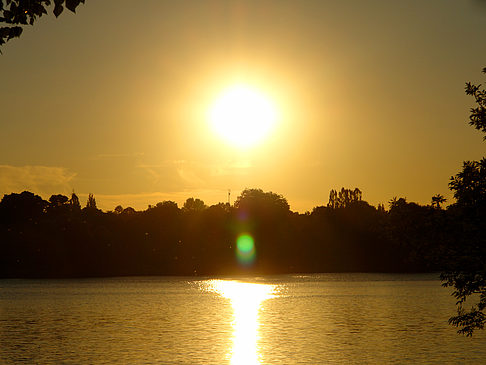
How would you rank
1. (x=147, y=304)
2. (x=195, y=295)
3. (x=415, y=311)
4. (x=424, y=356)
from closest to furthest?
(x=424, y=356) → (x=415, y=311) → (x=147, y=304) → (x=195, y=295)

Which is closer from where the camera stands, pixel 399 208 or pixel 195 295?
pixel 399 208

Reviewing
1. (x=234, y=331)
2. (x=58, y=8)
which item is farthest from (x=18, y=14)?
(x=234, y=331)

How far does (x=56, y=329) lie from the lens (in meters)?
74.5

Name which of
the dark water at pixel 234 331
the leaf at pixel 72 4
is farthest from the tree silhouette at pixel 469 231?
the dark water at pixel 234 331

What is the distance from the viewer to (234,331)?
240 feet

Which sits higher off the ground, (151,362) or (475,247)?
(475,247)

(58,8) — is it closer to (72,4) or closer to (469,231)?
(72,4)

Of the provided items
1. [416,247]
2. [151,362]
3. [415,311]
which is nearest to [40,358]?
[151,362]

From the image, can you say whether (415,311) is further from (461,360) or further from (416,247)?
(416,247)

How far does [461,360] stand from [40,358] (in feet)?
101

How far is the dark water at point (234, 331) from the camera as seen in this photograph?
2106 inches

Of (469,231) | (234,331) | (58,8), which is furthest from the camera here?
(234,331)

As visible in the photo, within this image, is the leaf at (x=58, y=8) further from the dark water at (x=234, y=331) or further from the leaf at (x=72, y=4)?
the dark water at (x=234, y=331)

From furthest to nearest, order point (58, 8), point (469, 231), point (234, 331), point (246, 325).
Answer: point (246, 325)
point (234, 331)
point (469, 231)
point (58, 8)
